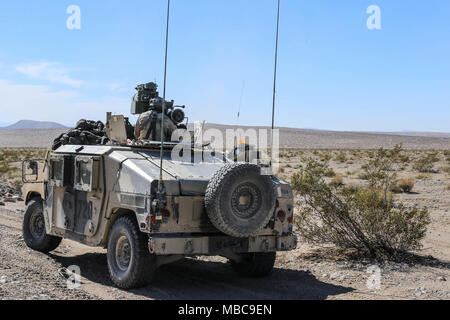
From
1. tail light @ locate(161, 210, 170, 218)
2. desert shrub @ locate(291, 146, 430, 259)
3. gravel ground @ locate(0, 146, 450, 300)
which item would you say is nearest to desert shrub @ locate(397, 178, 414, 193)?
gravel ground @ locate(0, 146, 450, 300)

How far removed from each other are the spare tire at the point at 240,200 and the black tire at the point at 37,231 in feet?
13.4

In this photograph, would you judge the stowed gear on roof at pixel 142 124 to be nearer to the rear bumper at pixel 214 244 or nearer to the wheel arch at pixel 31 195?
the wheel arch at pixel 31 195

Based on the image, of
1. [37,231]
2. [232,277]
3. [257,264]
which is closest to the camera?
[257,264]

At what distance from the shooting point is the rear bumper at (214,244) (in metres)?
7.16

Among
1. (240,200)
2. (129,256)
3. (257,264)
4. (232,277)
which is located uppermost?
(240,200)

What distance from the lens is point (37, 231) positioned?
10461mm

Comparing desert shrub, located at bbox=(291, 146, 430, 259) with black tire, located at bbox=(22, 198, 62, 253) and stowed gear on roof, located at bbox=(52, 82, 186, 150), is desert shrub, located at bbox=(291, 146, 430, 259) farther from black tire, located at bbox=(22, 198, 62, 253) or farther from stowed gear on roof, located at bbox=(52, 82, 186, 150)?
black tire, located at bbox=(22, 198, 62, 253)

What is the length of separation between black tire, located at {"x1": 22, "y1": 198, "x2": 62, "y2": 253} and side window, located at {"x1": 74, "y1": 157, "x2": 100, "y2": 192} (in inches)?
75.1

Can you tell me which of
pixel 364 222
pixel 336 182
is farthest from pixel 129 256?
pixel 336 182

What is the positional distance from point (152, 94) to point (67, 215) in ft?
8.64

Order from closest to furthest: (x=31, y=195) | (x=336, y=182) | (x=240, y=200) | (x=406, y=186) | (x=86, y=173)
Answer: (x=240, y=200) < (x=86, y=173) < (x=31, y=195) < (x=406, y=186) < (x=336, y=182)

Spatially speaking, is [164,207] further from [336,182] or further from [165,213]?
[336,182]

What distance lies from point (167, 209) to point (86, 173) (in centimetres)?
182

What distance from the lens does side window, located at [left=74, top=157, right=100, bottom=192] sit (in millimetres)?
8273
